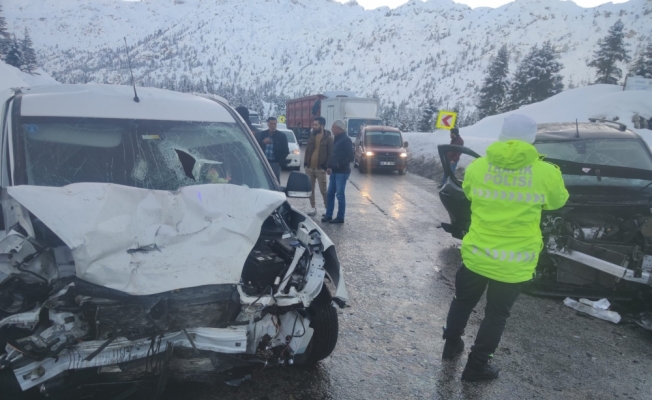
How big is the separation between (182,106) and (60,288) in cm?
200

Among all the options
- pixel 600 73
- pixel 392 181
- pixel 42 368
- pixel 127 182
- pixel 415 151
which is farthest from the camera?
pixel 600 73

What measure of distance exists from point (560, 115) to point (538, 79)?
1594 cm

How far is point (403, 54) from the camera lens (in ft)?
470

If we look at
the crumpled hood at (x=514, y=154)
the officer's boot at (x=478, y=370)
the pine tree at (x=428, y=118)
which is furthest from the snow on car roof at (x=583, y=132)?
the pine tree at (x=428, y=118)

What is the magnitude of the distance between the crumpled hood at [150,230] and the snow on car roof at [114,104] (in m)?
0.94

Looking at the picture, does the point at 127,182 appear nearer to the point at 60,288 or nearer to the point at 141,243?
the point at 141,243

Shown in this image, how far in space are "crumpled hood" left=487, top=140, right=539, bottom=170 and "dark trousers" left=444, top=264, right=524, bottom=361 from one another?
2.78 feet

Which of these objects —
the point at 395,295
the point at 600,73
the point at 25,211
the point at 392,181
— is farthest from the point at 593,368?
the point at 600,73

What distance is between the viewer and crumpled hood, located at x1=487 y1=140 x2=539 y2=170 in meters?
3.00

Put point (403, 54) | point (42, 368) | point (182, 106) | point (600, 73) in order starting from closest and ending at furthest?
point (42, 368) < point (182, 106) < point (600, 73) < point (403, 54)

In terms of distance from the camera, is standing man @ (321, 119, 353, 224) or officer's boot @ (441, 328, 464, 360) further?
standing man @ (321, 119, 353, 224)

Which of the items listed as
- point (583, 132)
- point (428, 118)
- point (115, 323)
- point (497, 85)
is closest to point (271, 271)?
point (115, 323)

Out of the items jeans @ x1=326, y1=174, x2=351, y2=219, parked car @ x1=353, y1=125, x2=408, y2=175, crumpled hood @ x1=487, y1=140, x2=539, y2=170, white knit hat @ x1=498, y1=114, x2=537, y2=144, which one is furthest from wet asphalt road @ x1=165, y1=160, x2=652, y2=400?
parked car @ x1=353, y1=125, x2=408, y2=175

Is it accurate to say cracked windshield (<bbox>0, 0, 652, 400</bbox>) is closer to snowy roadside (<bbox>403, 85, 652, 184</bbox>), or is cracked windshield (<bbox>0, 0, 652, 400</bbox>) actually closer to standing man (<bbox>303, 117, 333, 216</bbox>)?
standing man (<bbox>303, 117, 333, 216</bbox>)
